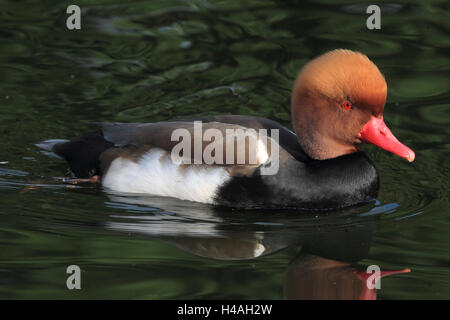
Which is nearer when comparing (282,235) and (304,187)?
(282,235)

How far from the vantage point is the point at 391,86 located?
8922mm

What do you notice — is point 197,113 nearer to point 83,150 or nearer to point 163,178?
point 83,150

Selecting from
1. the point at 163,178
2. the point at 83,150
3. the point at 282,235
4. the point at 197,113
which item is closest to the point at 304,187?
the point at 282,235

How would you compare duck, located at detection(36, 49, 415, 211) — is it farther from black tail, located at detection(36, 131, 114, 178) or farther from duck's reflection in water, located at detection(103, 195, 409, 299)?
black tail, located at detection(36, 131, 114, 178)

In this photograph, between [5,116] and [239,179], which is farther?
[5,116]

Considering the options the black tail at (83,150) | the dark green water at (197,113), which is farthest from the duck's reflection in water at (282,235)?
the black tail at (83,150)

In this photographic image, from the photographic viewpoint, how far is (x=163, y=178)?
665 centimetres

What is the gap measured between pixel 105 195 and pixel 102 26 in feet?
12.7

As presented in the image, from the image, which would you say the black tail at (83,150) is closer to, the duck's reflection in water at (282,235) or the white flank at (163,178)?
the white flank at (163,178)

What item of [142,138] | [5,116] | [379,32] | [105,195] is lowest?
[105,195]

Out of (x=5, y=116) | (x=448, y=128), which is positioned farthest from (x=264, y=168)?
(x=5, y=116)

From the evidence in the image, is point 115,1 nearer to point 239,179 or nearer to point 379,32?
point 379,32

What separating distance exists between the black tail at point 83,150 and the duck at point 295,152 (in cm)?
38

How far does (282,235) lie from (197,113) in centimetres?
285
